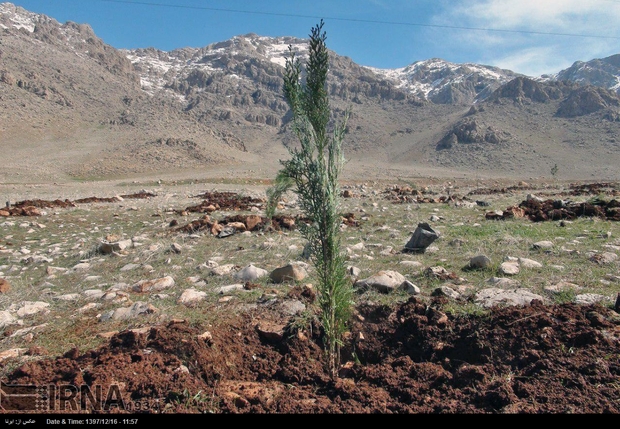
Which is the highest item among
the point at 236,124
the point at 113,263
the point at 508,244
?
the point at 236,124

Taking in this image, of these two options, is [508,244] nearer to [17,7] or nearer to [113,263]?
[113,263]

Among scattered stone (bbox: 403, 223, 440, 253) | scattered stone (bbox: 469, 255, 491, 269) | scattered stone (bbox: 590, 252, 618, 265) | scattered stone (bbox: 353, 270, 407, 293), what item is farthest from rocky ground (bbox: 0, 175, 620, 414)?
scattered stone (bbox: 403, 223, 440, 253)

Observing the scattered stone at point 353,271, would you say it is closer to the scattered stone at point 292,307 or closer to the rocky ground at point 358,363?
the rocky ground at point 358,363

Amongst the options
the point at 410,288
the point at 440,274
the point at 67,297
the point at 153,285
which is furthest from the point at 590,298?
the point at 67,297

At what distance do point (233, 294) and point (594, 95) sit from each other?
438ft

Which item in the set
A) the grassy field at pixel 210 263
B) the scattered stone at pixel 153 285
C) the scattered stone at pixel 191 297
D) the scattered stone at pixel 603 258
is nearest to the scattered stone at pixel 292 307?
the grassy field at pixel 210 263

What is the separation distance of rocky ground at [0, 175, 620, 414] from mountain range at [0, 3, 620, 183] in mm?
38046

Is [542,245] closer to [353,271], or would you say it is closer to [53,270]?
[353,271]

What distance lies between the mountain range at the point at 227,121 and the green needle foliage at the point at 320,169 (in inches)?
1525

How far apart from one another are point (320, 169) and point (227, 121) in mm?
122081

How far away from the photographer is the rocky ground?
2.83m

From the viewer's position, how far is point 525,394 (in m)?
2.88
